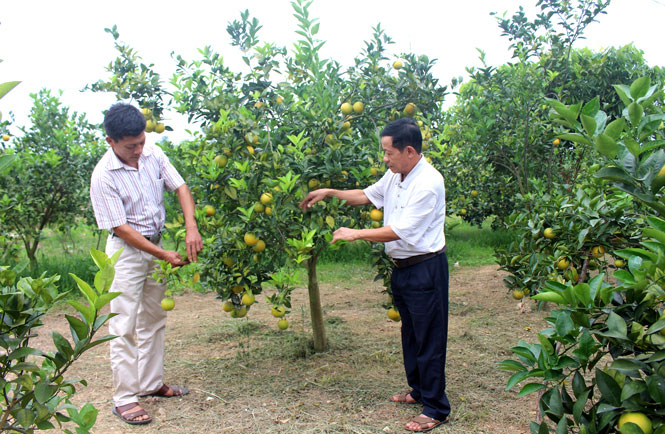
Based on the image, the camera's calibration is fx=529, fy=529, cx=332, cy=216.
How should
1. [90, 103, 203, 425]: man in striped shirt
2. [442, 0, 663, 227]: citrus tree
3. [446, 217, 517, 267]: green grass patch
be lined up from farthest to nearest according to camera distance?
[446, 217, 517, 267]: green grass patch → [442, 0, 663, 227]: citrus tree → [90, 103, 203, 425]: man in striped shirt

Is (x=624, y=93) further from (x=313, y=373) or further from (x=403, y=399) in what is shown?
(x=313, y=373)

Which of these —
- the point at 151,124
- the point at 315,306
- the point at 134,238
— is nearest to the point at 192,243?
the point at 134,238

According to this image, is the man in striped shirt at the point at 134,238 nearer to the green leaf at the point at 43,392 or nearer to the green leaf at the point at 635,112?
the green leaf at the point at 43,392

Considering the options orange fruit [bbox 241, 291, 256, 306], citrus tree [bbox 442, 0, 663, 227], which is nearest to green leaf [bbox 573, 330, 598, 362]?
orange fruit [bbox 241, 291, 256, 306]

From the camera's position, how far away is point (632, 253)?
53.2 inches

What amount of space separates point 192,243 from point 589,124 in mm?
2351

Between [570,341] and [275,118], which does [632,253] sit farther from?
[275,118]

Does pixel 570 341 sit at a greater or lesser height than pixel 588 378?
greater

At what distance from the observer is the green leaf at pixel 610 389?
1.24 metres

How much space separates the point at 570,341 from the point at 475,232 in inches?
370

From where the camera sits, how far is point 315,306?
3.98 m

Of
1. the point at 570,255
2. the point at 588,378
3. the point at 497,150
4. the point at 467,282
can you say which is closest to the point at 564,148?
the point at 497,150

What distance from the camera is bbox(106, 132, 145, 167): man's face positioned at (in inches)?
116

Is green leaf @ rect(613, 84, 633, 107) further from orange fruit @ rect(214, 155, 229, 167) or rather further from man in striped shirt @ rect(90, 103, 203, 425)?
man in striped shirt @ rect(90, 103, 203, 425)
